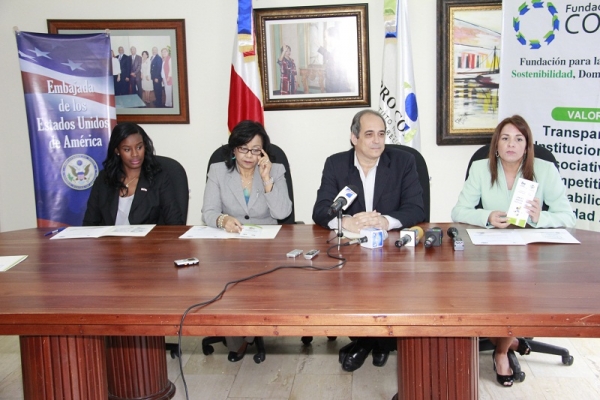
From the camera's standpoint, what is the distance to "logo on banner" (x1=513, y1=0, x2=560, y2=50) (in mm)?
3623

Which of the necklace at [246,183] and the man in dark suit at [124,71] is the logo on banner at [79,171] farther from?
the necklace at [246,183]

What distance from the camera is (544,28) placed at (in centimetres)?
365

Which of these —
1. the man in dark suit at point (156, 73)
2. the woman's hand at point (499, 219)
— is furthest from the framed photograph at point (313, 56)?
the woman's hand at point (499, 219)

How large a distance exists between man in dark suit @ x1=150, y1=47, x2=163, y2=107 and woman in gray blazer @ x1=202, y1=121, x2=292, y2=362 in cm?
136

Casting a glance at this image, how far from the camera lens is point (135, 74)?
4.41m

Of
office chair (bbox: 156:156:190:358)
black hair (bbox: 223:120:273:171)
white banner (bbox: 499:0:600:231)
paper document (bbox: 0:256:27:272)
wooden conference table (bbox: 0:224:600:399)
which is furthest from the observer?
white banner (bbox: 499:0:600:231)

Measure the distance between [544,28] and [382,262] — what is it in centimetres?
221

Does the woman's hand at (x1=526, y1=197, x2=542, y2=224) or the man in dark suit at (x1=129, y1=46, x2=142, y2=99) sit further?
the man in dark suit at (x1=129, y1=46, x2=142, y2=99)

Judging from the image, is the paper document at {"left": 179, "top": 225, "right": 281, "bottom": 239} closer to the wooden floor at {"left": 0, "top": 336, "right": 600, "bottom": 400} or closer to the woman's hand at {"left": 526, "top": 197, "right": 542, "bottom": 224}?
the wooden floor at {"left": 0, "top": 336, "right": 600, "bottom": 400}

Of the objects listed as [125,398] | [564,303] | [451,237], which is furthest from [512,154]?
[125,398]

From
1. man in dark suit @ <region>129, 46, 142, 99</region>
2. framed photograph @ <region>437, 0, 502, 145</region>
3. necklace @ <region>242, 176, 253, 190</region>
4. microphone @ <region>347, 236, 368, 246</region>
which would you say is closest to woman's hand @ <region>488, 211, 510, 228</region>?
microphone @ <region>347, 236, 368, 246</region>

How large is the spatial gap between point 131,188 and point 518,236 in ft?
6.75

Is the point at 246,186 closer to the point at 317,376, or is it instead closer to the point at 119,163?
the point at 119,163

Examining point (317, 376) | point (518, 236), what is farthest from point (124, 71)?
point (518, 236)
